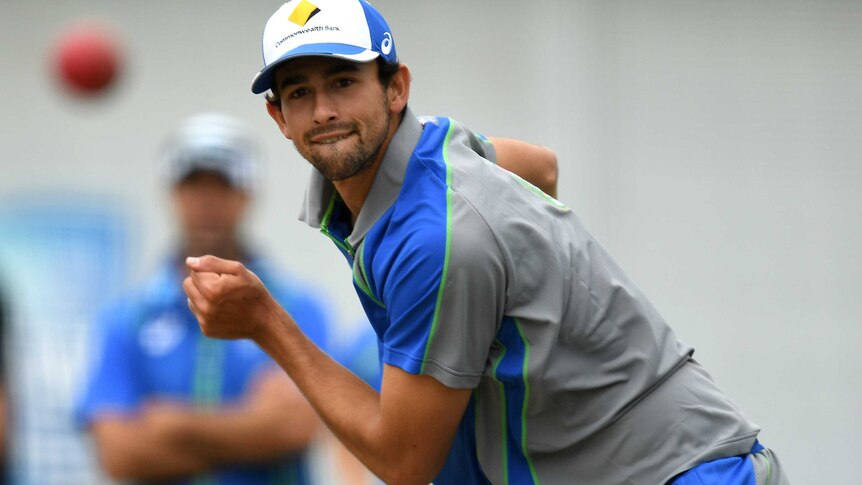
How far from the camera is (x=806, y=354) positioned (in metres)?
7.82

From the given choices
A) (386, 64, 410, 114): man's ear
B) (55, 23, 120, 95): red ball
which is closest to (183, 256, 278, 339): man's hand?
(386, 64, 410, 114): man's ear

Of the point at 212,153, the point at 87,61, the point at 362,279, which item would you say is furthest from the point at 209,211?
the point at 362,279

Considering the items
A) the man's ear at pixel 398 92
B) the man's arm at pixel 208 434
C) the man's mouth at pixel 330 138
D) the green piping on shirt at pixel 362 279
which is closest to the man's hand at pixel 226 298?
the green piping on shirt at pixel 362 279

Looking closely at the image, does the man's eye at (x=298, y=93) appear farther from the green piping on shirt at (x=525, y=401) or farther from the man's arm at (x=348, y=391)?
the green piping on shirt at (x=525, y=401)

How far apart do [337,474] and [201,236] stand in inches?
86.4

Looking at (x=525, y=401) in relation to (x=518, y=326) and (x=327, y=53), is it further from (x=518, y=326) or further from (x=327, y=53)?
(x=327, y=53)

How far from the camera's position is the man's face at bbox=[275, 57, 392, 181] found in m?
2.94

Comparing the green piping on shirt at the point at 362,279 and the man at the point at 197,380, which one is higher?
the green piping on shirt at the point at 362,279

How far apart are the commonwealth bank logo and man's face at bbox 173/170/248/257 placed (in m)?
2.10

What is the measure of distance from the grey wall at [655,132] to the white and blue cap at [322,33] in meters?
4.37

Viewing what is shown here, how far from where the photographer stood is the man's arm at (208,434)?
183 inches

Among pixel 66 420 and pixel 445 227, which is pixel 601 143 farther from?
pixel 445 227

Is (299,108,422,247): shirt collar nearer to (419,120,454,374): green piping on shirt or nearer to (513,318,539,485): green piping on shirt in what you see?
(419,120,454,374): green piping on shirt

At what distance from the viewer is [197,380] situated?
477cm
